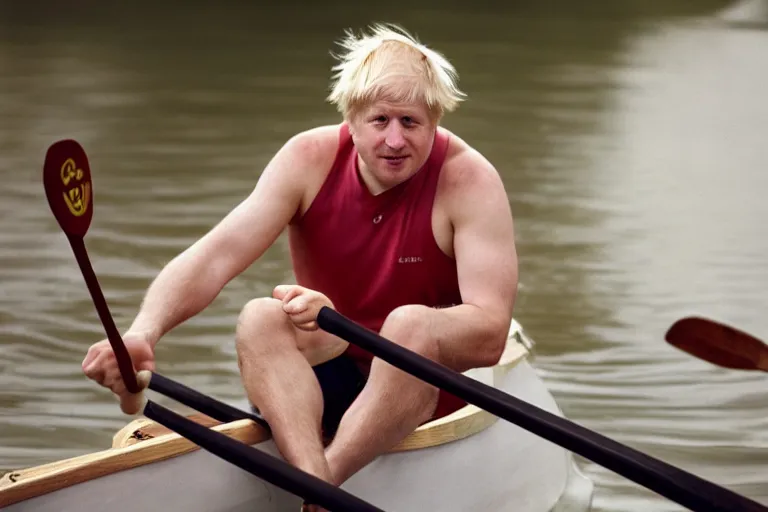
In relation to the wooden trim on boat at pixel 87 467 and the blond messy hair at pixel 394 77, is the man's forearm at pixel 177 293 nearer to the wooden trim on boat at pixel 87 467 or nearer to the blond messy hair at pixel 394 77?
the wooden trim on boat at pixel 87 467

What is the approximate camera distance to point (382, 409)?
2012 mm

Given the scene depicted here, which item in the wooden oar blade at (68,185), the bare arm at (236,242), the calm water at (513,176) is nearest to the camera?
the wooden oar blade at (68,185)

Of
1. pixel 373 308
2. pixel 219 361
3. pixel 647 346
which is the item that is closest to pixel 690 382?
pixel 647 346

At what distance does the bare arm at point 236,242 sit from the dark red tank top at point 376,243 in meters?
0.05

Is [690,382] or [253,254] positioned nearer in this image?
[253,254]

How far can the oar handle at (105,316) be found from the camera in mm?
1697

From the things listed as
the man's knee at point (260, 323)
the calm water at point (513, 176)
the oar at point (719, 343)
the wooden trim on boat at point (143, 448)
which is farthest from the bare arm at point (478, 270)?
the calm water at point (513, 176)

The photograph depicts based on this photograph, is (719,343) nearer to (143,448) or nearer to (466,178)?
(466,178)

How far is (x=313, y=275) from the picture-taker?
2268 millimetres

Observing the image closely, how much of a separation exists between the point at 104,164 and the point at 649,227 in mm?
1905

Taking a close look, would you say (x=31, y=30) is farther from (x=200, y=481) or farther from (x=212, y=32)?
(x=200, y=481)

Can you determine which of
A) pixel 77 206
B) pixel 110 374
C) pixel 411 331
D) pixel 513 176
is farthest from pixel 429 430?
pixel 513 176

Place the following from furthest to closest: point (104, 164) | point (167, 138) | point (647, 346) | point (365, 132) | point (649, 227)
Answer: point (167, 138), point (104, 164), point (649, 227), point (647, 346), point (365, 132)

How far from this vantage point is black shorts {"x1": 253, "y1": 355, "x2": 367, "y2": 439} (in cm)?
218
